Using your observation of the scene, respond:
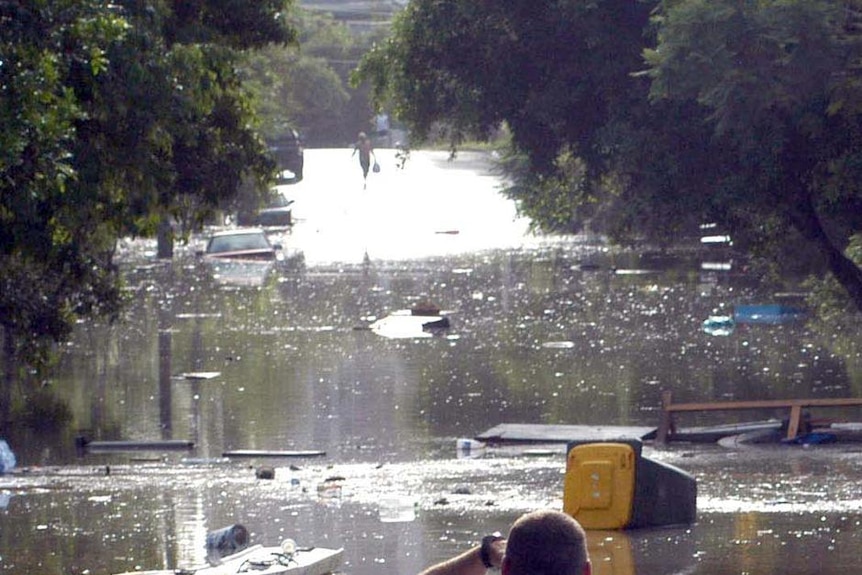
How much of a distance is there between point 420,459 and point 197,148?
12.2 feet

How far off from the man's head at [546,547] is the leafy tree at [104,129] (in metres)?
5.32

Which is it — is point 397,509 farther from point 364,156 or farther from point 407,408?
point 364,156

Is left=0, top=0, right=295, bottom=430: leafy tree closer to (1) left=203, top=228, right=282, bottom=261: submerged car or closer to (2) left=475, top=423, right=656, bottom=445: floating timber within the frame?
(2) left=475, top=423, right=656, bottom=445: floating timber

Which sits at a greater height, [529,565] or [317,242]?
[529,565]

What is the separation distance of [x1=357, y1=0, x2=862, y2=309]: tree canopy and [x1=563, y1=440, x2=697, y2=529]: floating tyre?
221 inches

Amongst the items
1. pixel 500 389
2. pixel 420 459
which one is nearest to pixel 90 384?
pixel 500 389

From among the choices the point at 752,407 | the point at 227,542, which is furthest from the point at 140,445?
the point at 227,542

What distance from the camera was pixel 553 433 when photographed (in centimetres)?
1662

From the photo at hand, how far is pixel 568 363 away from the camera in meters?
23.0

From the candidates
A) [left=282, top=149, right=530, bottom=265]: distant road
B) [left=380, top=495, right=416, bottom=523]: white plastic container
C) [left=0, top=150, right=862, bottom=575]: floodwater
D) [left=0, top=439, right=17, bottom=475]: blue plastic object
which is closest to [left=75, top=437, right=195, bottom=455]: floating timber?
[left=0, top=150, right=862, bottom=575]: floodwater

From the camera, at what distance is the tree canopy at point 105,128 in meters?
9.06

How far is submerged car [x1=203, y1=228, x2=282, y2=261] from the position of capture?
143 ft

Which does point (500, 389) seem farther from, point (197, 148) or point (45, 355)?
point (45, 355)

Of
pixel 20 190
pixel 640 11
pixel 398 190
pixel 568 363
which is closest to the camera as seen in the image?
pixel 20 190
